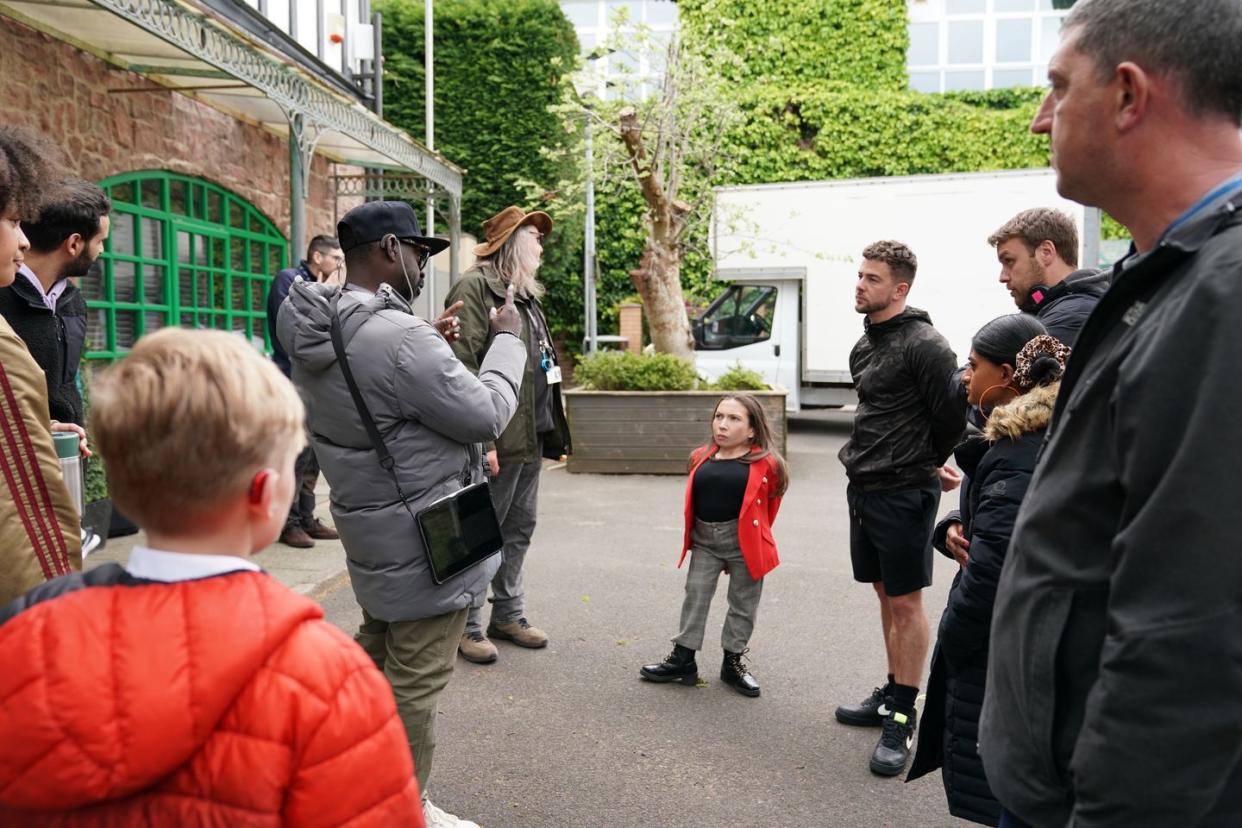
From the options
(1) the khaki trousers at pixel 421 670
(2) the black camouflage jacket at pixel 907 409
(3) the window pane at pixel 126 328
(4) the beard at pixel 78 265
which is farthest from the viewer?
(3) the window pane at pixel 126 328

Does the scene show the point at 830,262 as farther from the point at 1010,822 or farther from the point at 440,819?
the point at 1010,822

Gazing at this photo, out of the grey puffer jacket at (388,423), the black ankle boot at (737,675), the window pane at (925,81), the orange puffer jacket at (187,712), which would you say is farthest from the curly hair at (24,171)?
the window pane at (925,81)

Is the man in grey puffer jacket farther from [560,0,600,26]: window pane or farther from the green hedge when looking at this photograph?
[560,0,600,26]: window pane

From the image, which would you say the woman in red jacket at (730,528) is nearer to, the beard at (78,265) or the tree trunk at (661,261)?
the beard at (78,265)

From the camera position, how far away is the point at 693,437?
1080 cm

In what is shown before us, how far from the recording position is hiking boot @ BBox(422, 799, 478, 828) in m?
3.22

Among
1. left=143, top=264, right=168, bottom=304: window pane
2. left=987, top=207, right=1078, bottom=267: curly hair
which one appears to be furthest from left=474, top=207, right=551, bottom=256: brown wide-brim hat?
left=143, top=264, right=168, bottom=304: window pane

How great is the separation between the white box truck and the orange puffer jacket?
13.7 m

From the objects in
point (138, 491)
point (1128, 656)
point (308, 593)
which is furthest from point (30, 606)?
point (308, 593)

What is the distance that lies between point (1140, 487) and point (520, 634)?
417 cm

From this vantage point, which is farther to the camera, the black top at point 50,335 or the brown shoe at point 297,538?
the brown shoe at point 297,538

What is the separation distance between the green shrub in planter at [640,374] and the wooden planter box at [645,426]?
169mm

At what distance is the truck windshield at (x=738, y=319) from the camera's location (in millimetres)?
15469

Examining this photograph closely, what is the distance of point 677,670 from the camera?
465 cm
